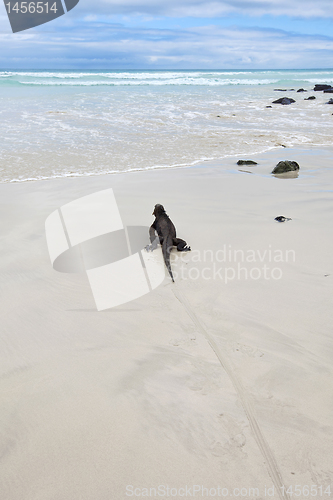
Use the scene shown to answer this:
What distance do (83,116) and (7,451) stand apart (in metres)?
16.9

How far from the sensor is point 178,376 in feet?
9.37

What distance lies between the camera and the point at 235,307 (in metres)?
3.73

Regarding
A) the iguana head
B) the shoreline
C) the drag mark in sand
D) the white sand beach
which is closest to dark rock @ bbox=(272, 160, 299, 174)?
the shoreline

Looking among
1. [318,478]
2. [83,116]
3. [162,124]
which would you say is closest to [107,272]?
[318,478]

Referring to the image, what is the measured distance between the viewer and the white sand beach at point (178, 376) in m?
2.19

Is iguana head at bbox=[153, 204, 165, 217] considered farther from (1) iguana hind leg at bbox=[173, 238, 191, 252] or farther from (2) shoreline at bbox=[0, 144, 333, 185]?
(2) shoreline at bbox=[0, 144, 333, 185]

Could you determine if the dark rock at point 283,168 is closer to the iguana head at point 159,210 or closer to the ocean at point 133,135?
the ocean at point 133,135

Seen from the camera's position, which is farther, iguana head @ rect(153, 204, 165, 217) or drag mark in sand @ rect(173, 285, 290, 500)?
iguana head @ rect(153, 204, 165, 217)

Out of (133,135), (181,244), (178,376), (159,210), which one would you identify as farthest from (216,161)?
(178,376)

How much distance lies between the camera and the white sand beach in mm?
2188

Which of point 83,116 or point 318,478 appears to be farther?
point 83,116

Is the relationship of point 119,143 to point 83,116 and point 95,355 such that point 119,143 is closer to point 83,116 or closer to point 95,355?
point 83,116

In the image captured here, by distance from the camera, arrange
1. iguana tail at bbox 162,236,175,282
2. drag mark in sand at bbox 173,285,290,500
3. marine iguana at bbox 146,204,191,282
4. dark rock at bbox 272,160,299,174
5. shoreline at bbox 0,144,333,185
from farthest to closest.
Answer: shoreline at bbox 0,144,333,185 < dark rock at bbox 272,160,299,174 < marine iguana at bbox 146,204,191,282 < iguana tail at bbox 162,236,175,282 < drag mark in sand at bbox 173,285,290,500

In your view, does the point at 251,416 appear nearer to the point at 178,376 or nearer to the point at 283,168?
the point at 178,376
